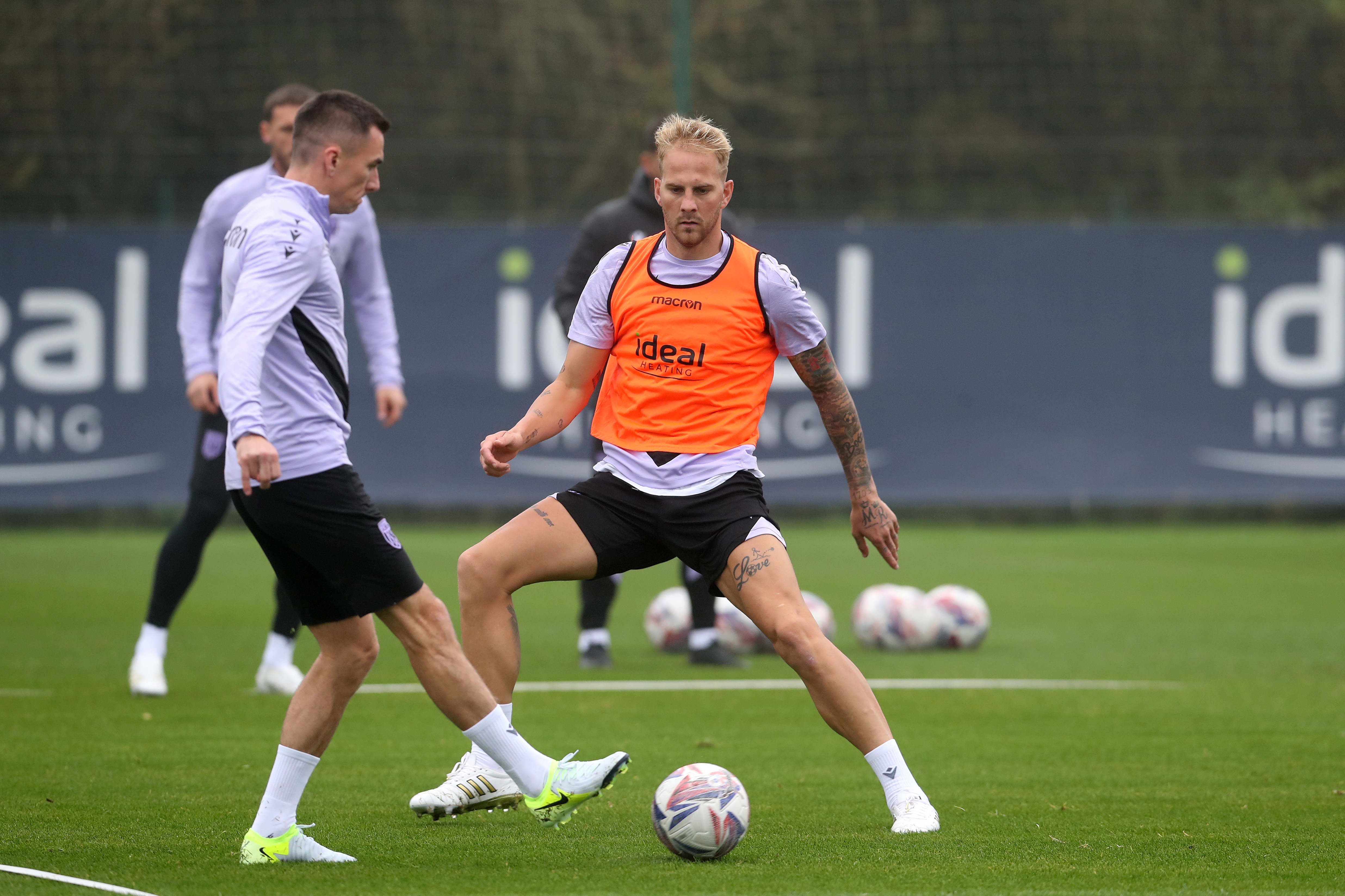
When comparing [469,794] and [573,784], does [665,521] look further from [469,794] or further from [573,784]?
[469,794]

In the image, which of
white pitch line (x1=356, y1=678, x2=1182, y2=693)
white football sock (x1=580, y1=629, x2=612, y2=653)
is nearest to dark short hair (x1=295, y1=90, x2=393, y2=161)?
white pitch line (x1=356, y1=678, x2=1182, y2=693)

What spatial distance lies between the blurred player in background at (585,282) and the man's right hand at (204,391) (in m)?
2.04

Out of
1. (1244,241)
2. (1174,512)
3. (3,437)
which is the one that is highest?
(1244,241)

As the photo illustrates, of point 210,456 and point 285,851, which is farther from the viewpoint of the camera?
point 210,456

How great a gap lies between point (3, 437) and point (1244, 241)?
1232 cm

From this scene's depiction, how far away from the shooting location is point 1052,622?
10914 mm

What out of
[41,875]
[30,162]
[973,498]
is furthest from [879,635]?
[30,162]

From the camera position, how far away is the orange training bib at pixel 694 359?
207 inches

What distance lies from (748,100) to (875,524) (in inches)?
594

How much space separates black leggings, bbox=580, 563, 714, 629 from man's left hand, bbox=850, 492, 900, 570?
11.1 ft

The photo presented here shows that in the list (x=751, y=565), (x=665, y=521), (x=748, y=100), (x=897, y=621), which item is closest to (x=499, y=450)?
(x=665, y=521)

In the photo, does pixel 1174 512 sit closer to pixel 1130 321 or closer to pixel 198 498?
pixel 1130 321

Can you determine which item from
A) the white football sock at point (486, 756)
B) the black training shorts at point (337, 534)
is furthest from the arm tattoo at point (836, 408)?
the black training shorts at point (337, 534)

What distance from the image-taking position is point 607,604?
28.9 feet
